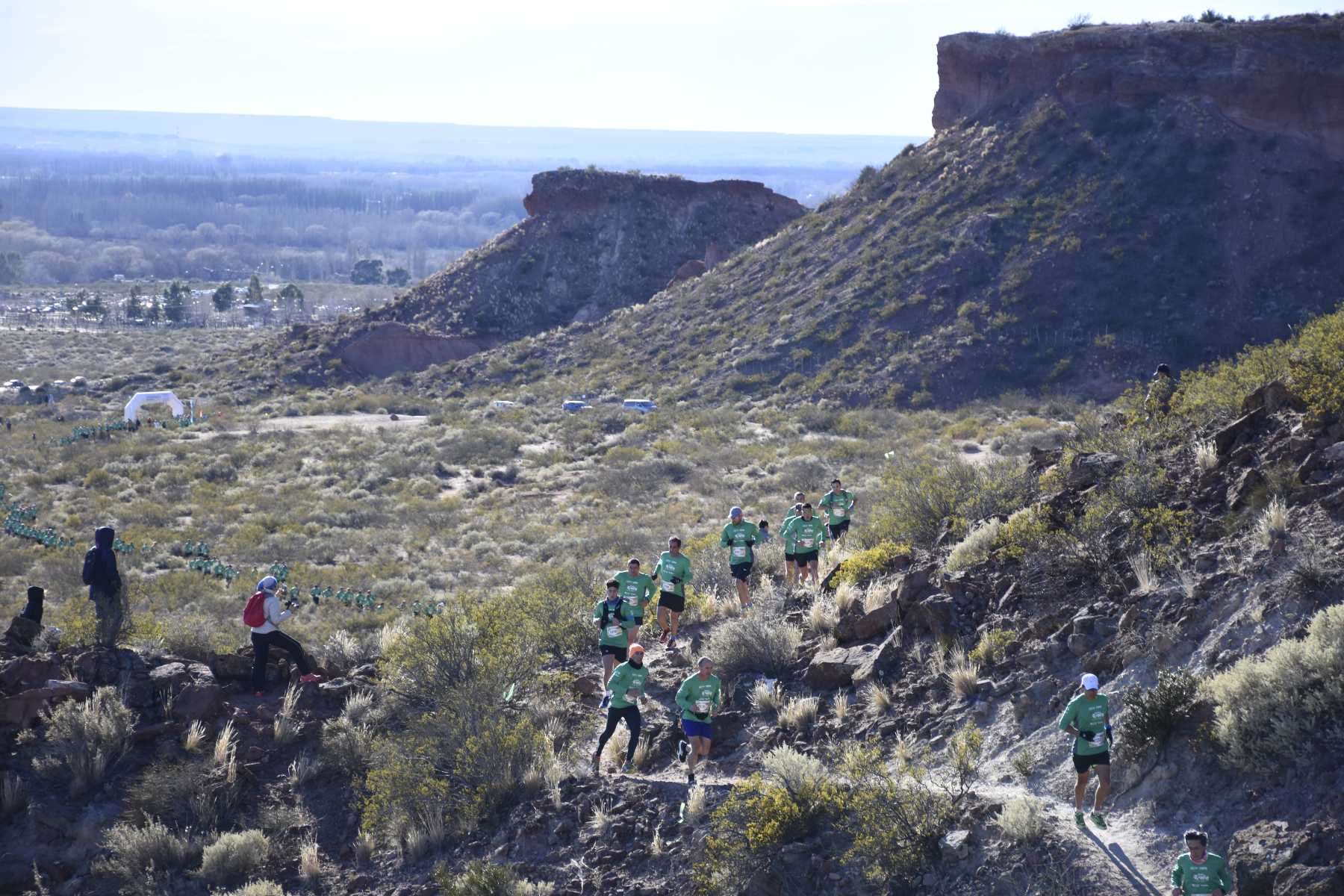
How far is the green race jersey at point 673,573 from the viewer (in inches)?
516

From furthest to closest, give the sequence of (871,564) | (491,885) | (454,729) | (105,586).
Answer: (871,564) → (105,586) → (454,729) → (491,885)

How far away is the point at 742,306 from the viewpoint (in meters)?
44.1

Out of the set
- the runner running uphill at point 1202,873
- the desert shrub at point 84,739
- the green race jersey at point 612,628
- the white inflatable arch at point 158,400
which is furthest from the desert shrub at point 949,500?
the white inflatable arch at point 158,400

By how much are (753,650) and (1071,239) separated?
29.0m

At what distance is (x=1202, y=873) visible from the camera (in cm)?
689

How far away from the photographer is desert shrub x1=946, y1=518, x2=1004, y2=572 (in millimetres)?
11961

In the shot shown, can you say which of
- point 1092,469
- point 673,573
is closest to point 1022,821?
point 1092,469

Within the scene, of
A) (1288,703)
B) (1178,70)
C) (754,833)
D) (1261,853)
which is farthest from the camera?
(1178,70)

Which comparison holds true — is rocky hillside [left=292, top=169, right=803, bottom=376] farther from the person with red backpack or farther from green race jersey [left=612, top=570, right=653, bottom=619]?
the person with red backpack

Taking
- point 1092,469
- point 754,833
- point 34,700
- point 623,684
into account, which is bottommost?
point 34,700

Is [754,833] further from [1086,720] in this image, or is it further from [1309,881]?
[1309,881]

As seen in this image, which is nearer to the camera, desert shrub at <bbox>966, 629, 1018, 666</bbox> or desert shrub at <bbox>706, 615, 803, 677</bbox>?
desert shrub at <bbox>966, 629, 1018, 666</bbox>

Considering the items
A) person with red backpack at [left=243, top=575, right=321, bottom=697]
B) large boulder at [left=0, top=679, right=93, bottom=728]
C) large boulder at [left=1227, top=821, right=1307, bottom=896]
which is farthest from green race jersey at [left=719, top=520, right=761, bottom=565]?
large boulder at [left=1227, top=821, right=1307, bottom=896]

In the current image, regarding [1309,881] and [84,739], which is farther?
[84,739]
